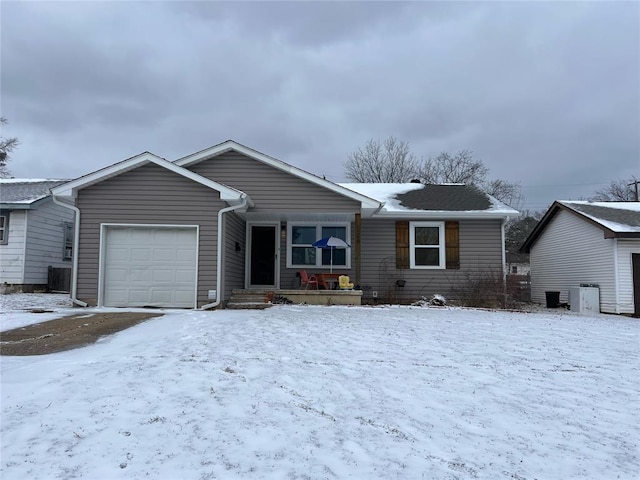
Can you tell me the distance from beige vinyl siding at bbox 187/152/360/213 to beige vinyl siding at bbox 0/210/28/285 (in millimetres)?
7476

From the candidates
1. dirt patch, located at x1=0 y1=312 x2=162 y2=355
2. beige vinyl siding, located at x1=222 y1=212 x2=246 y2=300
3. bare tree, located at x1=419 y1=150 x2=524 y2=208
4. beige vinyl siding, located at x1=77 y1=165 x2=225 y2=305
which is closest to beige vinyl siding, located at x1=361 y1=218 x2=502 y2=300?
beige vinyl siding, located at x1=222 y1=212 x2=246 y2=300

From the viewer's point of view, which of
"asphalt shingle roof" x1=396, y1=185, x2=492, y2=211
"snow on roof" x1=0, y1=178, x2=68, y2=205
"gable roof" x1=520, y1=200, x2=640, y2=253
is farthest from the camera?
"snow on roof" x1=0, y1=178, x2=68, y2=205

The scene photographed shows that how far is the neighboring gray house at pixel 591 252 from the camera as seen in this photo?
1398 centimetres

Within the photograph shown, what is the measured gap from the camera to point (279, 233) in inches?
566

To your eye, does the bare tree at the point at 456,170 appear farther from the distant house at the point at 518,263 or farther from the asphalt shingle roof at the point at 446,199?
the asphalt shingle roof at the point at 446,199

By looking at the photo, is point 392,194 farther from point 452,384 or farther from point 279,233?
point 452,384

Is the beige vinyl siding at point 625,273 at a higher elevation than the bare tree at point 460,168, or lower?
lower

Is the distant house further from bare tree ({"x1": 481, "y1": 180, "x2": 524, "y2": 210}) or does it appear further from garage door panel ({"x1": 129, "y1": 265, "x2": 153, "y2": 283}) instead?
garage door panel ({"x1": 129, "y1": 265, "x2": 153, "y2": 283})

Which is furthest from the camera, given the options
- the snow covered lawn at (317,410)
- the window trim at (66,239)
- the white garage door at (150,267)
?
the window trim at (66,239)

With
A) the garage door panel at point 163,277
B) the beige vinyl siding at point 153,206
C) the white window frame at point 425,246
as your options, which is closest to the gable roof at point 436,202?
the white window frame at point 425,246

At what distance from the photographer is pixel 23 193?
16562 mm

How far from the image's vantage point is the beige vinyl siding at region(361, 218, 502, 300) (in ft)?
47.2

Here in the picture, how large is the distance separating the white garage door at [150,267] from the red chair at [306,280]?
11.4 ft

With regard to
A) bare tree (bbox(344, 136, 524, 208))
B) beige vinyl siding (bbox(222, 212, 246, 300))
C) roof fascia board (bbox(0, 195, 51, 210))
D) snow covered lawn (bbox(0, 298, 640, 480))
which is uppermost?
bare tree (bbox(344, 136, 524, 208))
